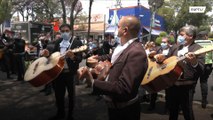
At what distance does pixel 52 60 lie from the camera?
5.48m

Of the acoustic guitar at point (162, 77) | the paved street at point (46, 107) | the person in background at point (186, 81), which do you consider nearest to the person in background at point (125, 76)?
the acoustic guitar at point (162, 77)

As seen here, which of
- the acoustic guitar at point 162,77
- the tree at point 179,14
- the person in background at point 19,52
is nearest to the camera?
the acoustic guitar at point 162,77

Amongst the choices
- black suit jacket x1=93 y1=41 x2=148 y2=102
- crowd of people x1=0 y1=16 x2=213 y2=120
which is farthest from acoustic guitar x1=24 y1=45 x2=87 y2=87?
black suit jacket x1=93 y1=41 x2=148 y2=102

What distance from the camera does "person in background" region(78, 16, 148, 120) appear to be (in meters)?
2.90

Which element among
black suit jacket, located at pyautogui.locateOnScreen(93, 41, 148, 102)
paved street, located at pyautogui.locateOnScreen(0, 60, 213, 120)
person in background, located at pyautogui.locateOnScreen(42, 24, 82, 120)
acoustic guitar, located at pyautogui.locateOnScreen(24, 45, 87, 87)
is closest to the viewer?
black suit jacket, located at pyautogui.locateOnScreen(93, 41, 148, 102)

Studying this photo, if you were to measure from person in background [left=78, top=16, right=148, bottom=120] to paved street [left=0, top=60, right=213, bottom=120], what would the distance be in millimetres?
3550

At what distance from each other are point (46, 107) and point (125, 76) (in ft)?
16.9

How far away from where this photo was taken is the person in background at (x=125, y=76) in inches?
114

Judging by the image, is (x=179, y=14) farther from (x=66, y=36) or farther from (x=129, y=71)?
(x=129, y=71)

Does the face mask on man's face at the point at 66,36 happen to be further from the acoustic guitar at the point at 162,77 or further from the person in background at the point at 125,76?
the person in background at the point at 125,76

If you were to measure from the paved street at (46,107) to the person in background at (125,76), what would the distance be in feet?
11.6

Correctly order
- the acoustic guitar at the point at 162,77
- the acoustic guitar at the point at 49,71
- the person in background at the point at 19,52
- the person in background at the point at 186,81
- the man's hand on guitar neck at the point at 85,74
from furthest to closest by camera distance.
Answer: the person in background at the point at 19,52, the acoustic guitar at the point at 49,71, the person in background at the point at 186,81, the acoustic guitar at the point at 162,77, the man's hand on guitar neck at the point at 85,74

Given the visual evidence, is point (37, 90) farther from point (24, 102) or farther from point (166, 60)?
point (166, 60)

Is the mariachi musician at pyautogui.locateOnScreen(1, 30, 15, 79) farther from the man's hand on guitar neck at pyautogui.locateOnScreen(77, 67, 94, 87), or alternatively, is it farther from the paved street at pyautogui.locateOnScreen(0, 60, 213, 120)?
the man's hand on guitar neck at pyautogui.locateOnScreen(77, 67, 94, 87)
